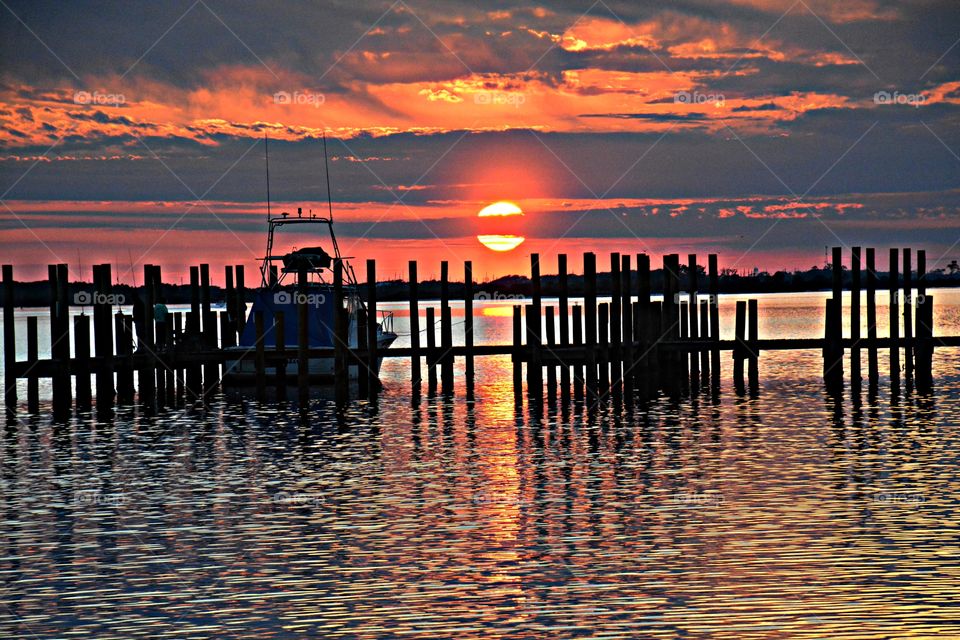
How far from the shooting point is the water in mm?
11945

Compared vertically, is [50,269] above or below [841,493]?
above

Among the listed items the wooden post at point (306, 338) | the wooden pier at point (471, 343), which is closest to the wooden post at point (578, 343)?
the wooden pier at point (471, 343)

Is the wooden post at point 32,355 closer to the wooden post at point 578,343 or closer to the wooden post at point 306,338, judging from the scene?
the wooden post at point 306,338

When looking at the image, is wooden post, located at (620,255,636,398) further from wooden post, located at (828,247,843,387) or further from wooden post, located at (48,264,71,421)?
wooden post, located at (48,264,71,421)

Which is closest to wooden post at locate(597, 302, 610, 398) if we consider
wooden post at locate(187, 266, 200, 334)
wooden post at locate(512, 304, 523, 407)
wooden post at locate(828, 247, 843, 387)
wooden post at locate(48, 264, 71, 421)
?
wooden post at locate(512, 304, 523, 407)

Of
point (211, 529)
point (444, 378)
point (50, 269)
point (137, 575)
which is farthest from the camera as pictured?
point (444, 378)

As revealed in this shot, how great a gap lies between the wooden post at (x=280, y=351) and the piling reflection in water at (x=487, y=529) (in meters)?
3.65

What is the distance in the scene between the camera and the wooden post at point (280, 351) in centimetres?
3209

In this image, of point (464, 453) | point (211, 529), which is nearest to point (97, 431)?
point (464, 453)

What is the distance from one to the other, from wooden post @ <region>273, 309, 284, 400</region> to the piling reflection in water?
3.65 metres

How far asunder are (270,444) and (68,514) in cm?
818

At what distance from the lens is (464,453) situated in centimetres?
2420

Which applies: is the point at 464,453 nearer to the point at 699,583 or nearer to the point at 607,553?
the point at 607,553

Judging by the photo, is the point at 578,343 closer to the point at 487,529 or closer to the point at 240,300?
the point at 240,300
